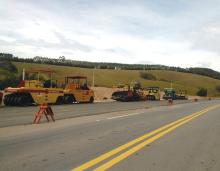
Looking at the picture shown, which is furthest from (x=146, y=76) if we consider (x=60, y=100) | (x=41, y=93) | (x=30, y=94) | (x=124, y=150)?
(x=124, y=150)

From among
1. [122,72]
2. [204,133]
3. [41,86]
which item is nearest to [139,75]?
[122,72]

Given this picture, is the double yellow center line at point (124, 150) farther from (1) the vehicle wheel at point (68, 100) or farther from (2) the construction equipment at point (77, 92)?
(2) the construction equipment at point (77, 92)

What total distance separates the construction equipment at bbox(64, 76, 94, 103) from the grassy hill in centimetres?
6785

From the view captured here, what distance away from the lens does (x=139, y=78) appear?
500 feet

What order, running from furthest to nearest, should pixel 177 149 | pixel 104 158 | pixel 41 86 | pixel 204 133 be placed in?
pixel 41 86, pixel 204 133, pixel 177 149, pixel 104 158

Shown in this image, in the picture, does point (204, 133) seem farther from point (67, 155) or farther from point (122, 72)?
point (122, 72)

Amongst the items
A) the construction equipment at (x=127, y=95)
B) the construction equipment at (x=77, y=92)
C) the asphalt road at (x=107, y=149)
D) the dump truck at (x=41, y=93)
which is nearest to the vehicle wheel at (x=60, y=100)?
the dump truck at (x=41, y=93)

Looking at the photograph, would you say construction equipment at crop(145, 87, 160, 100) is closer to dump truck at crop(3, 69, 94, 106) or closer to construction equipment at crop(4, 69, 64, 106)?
dump truck at crop(3, 69, 94, 106)

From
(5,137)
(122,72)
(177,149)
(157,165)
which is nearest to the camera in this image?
(157,165)

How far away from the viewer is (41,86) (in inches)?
1496

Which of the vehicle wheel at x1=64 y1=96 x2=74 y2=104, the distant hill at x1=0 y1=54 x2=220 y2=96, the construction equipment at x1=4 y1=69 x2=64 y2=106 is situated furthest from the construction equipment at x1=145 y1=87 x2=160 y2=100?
the distant hill at x1=0 y1=54 x2=220 y2=96

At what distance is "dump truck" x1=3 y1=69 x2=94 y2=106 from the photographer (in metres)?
35.4

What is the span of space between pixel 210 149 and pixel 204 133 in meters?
4.31

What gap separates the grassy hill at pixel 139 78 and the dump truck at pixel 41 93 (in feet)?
231
